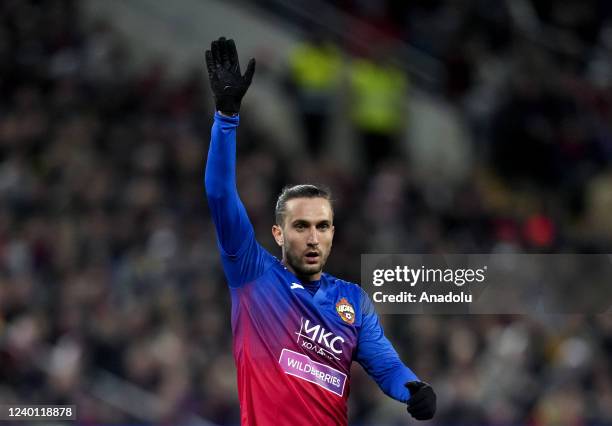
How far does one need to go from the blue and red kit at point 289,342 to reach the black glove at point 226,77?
8 centimetres

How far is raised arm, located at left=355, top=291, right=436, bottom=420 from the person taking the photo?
5395 mm

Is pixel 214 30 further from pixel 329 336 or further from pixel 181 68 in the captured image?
pixel 329 336

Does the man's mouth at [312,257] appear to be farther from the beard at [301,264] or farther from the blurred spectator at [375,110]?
the blurred spectator at [375,110]

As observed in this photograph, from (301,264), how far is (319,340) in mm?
364

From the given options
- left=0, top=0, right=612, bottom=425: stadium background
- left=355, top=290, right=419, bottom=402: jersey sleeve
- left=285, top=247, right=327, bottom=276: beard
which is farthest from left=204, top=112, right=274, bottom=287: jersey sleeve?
left=0, top=0, right=612, bottom=425: stadium background

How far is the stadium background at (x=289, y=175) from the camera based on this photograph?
11281 mm

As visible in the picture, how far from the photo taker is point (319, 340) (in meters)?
5.64

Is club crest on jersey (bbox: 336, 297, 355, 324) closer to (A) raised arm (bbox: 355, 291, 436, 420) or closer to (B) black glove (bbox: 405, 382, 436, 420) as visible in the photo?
(A) raised arm (bbox: 355, 291, 436, 420)

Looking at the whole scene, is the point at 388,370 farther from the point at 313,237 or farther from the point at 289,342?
the point at 313,237

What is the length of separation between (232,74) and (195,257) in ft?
23.9

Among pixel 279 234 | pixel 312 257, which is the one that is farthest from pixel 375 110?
pixel 312 257

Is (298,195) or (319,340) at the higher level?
(298,195)

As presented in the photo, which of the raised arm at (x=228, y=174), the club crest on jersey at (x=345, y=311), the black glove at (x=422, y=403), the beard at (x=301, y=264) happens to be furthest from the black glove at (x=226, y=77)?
the black glove at (x=422, y=403)

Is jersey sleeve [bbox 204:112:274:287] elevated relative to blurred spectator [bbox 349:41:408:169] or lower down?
lower down
